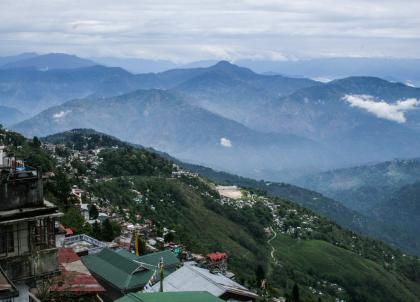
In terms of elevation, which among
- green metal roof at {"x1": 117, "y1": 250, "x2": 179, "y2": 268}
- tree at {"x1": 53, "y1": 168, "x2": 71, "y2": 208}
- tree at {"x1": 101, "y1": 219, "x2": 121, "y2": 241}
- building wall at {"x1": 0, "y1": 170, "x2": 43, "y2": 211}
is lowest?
tree at {"x1": 101, "y1": 219, "x2": 121, "y2": 241}

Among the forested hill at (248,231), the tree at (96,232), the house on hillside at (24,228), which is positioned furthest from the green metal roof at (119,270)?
the forested hill at (248,231)

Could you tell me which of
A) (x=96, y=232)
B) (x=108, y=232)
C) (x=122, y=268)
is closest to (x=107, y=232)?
(x=108, y=232)

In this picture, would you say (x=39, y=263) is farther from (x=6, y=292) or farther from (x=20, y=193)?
(x=6, y=292)

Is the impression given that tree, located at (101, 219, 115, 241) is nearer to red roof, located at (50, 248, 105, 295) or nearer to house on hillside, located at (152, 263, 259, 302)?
house on hillside, located at (152, 263, 259, 302)

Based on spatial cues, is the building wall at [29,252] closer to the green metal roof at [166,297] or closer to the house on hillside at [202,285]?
the green metal roof at [166,297]

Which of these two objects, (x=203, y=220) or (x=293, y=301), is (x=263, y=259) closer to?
(x=203, y=220)

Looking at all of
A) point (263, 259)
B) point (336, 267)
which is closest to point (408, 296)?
point (336, 267)

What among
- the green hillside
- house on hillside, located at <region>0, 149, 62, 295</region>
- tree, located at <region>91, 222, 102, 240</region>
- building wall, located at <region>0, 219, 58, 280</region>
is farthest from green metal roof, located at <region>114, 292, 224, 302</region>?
the green hillside
